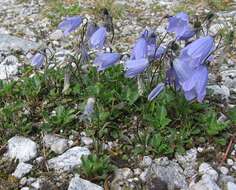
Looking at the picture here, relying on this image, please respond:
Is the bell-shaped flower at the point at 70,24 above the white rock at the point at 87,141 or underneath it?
above

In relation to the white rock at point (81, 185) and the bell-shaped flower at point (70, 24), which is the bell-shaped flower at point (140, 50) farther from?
the white rock at point (81, 185)

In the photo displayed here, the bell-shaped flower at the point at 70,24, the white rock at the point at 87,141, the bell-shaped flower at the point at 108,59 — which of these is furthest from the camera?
the bell-shaped flower at the point at 70,24

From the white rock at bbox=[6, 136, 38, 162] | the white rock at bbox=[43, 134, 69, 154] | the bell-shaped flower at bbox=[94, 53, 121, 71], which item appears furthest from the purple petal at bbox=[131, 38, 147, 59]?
the white rock at bbox=[6, 136, 38, 162]

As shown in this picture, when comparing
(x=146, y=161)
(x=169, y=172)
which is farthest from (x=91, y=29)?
(x=169, y=172)

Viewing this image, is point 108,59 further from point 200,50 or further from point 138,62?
point 200,50

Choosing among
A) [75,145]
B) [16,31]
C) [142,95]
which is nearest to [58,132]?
[75,145]

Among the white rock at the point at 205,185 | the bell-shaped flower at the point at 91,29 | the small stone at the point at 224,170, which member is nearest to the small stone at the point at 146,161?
the white rock at the point at 205,185

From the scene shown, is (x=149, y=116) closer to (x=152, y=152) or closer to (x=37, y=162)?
(x=152, y=152)
